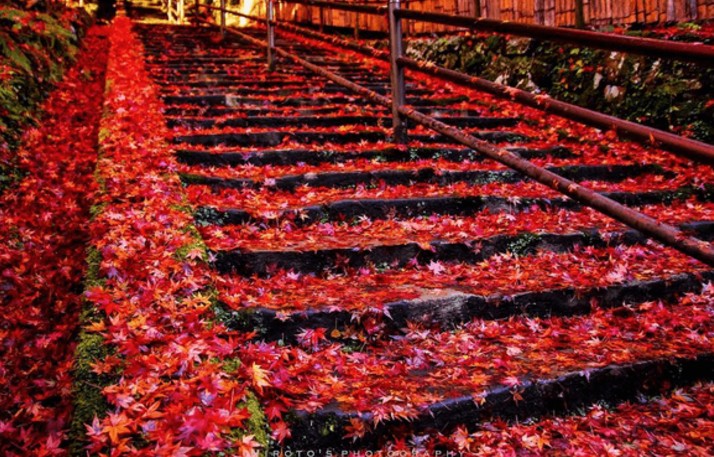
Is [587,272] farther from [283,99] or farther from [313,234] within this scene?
[283,99]

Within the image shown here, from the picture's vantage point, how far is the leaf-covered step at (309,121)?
539 cm

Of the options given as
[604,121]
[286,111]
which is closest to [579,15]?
[286,111]

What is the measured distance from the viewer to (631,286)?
3008 mm

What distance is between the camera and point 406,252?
3281mm

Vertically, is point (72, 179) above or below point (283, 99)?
below

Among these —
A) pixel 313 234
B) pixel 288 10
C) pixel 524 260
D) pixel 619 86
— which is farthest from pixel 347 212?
pixel 288 10

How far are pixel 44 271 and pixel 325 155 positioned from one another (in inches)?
96.3

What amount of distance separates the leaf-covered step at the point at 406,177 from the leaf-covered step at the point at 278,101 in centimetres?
246

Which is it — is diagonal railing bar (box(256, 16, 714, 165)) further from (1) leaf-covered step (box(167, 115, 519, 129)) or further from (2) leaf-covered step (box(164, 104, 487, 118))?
(2) leaf-covered step (box(164, 104, 487, 118))

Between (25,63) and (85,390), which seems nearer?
(85,390)

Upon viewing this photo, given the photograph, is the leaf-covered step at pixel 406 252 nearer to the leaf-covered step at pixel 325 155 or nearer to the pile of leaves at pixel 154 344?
the pile of leaves at pixel 154 344

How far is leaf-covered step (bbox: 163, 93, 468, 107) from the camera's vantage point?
609 centimetres

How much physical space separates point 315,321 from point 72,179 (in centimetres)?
Result: 355

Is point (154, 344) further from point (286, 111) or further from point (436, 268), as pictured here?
point (286, 111)
